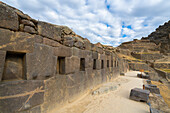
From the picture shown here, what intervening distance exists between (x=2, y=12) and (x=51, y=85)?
1836 millimetres

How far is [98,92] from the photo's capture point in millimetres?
3840

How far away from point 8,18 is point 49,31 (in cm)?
85

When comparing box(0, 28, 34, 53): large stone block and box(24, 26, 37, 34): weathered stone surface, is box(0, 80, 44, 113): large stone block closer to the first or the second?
box(0, 28, 34, 53): large stone block

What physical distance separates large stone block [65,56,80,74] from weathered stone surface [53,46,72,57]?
0.17 meters

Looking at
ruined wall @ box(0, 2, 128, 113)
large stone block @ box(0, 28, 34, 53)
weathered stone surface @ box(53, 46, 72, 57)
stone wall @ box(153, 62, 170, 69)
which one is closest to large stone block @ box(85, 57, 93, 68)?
ruined wall @ box(0, 2, 128, 113)

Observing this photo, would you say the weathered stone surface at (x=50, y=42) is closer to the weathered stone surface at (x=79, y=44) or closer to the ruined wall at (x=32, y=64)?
the ruined wall at (x=32, y=64)

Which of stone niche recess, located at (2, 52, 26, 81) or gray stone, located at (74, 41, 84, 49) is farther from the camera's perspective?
gray stone, located at (74, 41, 84, 49)

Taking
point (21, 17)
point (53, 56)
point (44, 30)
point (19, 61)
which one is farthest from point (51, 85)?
point (21, 17)

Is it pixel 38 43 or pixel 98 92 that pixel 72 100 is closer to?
pixel 98 92

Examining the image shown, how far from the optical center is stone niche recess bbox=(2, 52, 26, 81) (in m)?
1.75

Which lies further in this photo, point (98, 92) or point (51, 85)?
point (98, 92)

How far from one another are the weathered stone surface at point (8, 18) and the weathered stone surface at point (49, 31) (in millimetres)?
475

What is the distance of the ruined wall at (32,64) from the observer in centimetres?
163

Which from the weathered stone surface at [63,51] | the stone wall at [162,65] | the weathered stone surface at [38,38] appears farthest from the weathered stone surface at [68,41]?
the stone wall at [162,65]
